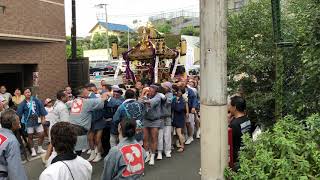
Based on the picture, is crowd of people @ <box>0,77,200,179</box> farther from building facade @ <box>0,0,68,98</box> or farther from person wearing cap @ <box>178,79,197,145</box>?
building facade @ <box>0,0,68,98</box>

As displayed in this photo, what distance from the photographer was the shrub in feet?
11.2

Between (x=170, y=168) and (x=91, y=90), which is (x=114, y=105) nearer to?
(x=91, y=90)

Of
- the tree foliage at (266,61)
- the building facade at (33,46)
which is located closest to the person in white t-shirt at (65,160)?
the tree foliage at (266,61)

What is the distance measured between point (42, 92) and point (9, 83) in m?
1.47

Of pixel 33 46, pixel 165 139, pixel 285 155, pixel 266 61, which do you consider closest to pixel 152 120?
pixel 165 139

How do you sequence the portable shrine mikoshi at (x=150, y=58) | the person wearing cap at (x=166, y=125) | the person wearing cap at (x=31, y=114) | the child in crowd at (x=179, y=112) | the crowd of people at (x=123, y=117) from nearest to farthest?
the crowd of people at (x=123, y=117) < the person wearing cap at (x=166, y=125) < the person wearing cap at (x=31, y=114) < the child in crowd at (x=179, y=112) < the portable shrine mikoshi at (x=150, y=58)

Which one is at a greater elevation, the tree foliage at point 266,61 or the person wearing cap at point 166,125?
the tree foliage at point 266,61

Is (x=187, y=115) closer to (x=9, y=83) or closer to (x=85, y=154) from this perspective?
(x=85, y=154)

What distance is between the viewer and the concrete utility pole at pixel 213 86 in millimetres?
3799

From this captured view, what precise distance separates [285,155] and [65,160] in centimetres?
184

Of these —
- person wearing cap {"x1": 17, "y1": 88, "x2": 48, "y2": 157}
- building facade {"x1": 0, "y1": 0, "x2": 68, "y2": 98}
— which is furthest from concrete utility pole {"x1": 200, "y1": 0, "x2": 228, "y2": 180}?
building facade {"x1": 0, "y1": 0, "x2": 68, "y2": 98}

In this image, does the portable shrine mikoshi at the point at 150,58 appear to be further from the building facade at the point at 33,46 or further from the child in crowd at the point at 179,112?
the child in crowd at the point at 179,112

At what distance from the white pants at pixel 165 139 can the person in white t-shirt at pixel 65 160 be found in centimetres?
568

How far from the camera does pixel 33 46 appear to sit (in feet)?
61.0
